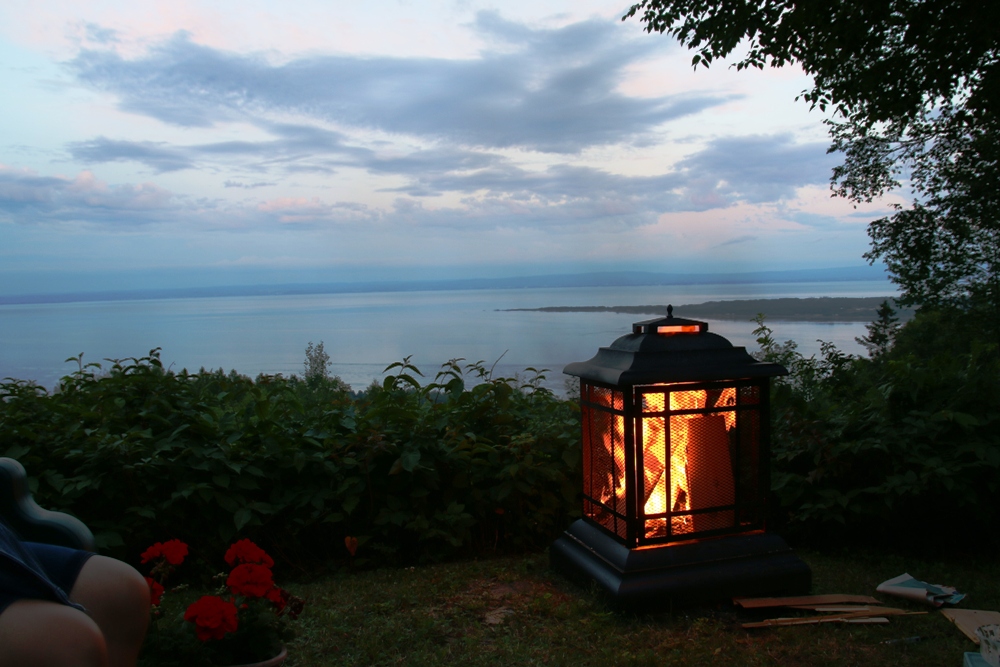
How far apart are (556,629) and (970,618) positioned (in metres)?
1.55

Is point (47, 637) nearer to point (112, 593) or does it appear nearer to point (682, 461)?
point (112, 593)

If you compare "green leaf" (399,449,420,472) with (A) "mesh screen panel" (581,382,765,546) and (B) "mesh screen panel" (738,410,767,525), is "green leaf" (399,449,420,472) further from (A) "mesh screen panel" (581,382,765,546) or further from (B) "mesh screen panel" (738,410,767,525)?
(B) "mesh screen panel" (738,410,767,525)

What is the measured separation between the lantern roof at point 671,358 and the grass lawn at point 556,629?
914 millimetres

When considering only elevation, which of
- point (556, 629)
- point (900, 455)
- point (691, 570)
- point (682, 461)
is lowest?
point (556, 629)

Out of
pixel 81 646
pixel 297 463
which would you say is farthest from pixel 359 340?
pixel 81 646

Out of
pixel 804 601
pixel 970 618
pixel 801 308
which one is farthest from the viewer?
pixel 801 308

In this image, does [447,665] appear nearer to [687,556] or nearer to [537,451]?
[687,556]

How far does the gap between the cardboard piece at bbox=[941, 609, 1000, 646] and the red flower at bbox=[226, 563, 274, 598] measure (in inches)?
95.9

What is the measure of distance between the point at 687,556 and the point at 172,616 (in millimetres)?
2042

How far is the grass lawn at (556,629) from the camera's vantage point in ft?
7.86

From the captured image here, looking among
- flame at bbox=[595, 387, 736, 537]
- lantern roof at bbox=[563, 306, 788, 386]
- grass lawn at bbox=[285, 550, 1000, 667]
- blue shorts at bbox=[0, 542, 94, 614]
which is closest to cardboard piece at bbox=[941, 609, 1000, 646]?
grass lawn at bbox=[285, 550, 1000, 667]

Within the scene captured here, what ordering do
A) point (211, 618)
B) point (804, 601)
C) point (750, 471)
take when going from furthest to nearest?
point (750, 471)
point (804, 601)
point (211, 618)

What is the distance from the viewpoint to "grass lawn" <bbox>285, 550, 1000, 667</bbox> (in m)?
2.40

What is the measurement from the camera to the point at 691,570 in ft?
9.09
